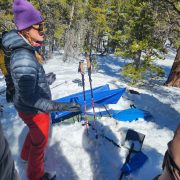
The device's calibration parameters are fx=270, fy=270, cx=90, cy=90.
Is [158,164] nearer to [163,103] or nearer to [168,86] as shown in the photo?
[163,103]

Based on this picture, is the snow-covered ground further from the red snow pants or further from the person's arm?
the person's arm

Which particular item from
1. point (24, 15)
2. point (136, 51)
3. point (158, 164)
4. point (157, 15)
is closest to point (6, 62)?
point (24, 15)

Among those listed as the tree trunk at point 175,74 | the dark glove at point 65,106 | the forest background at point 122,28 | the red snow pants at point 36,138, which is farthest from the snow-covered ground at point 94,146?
the forest background at point 122,28

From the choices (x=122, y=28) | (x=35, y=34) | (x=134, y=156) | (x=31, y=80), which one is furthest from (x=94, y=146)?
(x=122, y=28)

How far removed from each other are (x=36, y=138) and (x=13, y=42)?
1325 millimetres

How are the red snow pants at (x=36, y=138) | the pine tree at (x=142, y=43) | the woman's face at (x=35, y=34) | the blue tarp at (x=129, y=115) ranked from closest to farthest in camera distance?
the woman's face at (x=35, y=34)
the red snow pants at (x=36, y=138)
the blue tarp at (x=129, y=115)
the pine tree at (x=142, y=43)

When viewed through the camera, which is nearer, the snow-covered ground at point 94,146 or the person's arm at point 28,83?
the person's arm at point 28,83

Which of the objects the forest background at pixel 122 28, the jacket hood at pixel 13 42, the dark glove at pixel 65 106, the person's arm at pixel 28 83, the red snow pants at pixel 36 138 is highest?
the jacket hood at pixel 13 42

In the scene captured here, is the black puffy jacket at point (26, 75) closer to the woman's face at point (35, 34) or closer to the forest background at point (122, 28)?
the woman's face at point (35, 34)

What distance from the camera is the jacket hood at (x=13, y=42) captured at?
3.34m

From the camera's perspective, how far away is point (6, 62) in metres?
3.67

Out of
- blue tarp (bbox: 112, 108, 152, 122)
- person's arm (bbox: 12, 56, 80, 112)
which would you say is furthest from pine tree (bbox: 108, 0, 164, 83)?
person's arm (bbox: 12, 56, 80, 112)

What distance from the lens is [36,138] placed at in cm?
372

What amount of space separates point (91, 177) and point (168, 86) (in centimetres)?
833
